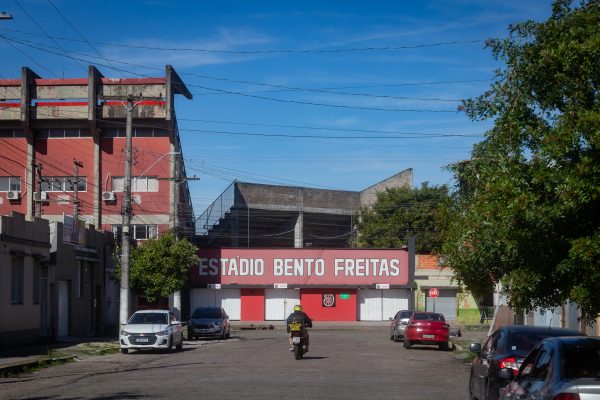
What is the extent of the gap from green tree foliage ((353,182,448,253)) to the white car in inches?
1838

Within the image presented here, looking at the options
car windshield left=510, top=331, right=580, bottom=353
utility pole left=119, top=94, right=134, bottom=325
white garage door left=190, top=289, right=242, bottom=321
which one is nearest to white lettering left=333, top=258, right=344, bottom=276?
white garage door left=190, top=289, right=242, bottom=321

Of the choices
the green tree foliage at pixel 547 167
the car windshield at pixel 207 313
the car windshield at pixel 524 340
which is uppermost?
the green tree foliage at pixel 547 167

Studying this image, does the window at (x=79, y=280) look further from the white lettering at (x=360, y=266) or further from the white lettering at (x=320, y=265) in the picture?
the white lettering at (x=360, y=266)

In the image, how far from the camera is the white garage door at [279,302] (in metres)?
65.4

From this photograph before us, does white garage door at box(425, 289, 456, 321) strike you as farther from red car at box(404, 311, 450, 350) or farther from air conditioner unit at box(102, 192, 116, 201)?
red car at box(404, 311, 450, 350)

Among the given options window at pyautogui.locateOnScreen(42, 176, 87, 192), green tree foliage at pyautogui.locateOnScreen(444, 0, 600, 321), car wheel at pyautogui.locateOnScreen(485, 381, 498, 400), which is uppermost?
window at pyautogui.locateOnScreen(42, 176, 87, 192)

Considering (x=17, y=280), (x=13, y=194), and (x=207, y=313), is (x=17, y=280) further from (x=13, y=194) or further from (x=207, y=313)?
(x=13, y=194)

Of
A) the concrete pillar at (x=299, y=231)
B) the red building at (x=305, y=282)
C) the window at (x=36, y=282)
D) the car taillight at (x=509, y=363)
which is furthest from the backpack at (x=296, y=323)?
the concrete pillar at (x=299, y=231)

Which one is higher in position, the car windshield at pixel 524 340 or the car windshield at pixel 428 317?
the car windshield at pixel 524 340

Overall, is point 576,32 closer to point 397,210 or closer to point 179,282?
point 179,282

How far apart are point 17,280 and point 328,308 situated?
3495 centimetres

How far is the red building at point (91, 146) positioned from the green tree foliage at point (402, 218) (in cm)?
2162

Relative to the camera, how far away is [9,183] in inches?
2525

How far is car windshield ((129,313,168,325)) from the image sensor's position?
106 feet
